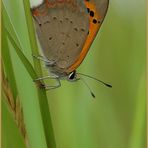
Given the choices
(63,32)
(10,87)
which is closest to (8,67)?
(10,87)

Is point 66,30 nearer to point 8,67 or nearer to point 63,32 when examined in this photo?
point 63,32

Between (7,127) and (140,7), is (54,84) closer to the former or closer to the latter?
(7,127)

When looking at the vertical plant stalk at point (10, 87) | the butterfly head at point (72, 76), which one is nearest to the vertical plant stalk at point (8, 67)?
the vertical plant stalk at point (10, 87)

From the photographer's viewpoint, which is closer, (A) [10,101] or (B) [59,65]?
(A) [10,101]

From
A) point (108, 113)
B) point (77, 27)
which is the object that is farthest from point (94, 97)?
point (77, 27)

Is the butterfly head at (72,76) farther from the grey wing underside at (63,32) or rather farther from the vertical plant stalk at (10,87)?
the vertical plant stalk at (10,87)

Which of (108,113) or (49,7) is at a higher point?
(49,7)

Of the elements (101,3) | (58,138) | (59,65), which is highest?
(101,3)
